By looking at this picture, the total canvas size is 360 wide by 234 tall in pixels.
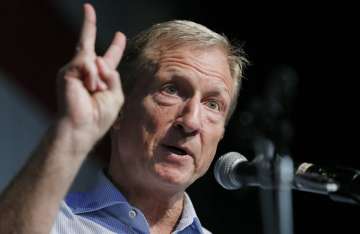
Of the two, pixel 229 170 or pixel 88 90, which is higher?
pixel 88 90

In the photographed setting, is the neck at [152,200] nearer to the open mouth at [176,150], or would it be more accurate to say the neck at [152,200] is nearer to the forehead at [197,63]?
the open mouth at [176,150]

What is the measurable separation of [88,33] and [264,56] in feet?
7.31

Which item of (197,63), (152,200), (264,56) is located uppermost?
(197,63)

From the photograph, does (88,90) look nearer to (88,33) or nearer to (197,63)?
(88,33)

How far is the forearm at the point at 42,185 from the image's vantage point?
5.10ft

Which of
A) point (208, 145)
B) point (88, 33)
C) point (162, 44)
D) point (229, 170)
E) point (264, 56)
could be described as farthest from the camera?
point (264, 56)

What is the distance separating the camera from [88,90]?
1.62m

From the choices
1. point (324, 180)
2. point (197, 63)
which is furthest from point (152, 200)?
point (324, 180)

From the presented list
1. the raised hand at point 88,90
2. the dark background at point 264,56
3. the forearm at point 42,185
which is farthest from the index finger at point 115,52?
the dark background at point 264,56

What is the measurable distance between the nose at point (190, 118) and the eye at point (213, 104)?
78 millimetres


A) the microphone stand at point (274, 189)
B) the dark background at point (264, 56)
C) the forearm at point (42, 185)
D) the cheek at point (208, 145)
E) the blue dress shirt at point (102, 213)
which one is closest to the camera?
the microphone stand at point (274, 189)

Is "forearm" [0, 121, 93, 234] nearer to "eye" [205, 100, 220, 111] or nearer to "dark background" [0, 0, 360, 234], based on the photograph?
"eye" [205, 100, 220, 111]

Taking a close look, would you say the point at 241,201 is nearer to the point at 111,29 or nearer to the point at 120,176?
the point at 111,29

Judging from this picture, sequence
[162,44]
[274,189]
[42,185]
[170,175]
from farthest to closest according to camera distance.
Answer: [162,44] → [170,175] → [42,185] → [274,189]
